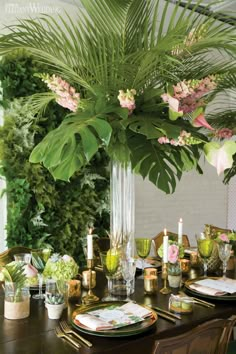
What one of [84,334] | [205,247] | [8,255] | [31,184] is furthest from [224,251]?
[31,184]

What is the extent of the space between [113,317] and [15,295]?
376 mm

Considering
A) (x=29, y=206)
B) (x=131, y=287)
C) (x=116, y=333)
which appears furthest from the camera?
A: (x=29, y=206)

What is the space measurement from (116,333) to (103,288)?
0.57 metres

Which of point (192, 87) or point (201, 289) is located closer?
point (192, 87)

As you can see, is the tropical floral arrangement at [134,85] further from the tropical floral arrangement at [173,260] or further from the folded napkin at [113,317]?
the folded napkin at [113,317]

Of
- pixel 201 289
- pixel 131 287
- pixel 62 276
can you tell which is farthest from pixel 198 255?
pixel 62 276

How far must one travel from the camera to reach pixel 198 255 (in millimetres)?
2275

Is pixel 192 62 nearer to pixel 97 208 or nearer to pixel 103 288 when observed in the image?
pixel 103 288

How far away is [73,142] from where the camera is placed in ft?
4.61

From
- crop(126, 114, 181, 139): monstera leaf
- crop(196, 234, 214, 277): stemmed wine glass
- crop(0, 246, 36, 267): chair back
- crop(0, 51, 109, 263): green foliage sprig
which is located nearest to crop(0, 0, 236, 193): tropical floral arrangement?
crop(126, 114, 181, 139): monstera leaf

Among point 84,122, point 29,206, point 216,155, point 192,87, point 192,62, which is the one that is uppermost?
point 192,62

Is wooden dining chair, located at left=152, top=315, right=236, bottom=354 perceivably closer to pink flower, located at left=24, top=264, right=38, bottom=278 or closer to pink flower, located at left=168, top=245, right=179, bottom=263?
pink flower, located at left=168, top=245, right=179, bottom=263

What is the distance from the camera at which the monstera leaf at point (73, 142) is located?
1.39 meters

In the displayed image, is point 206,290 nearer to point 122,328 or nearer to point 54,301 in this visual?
point 122,328
